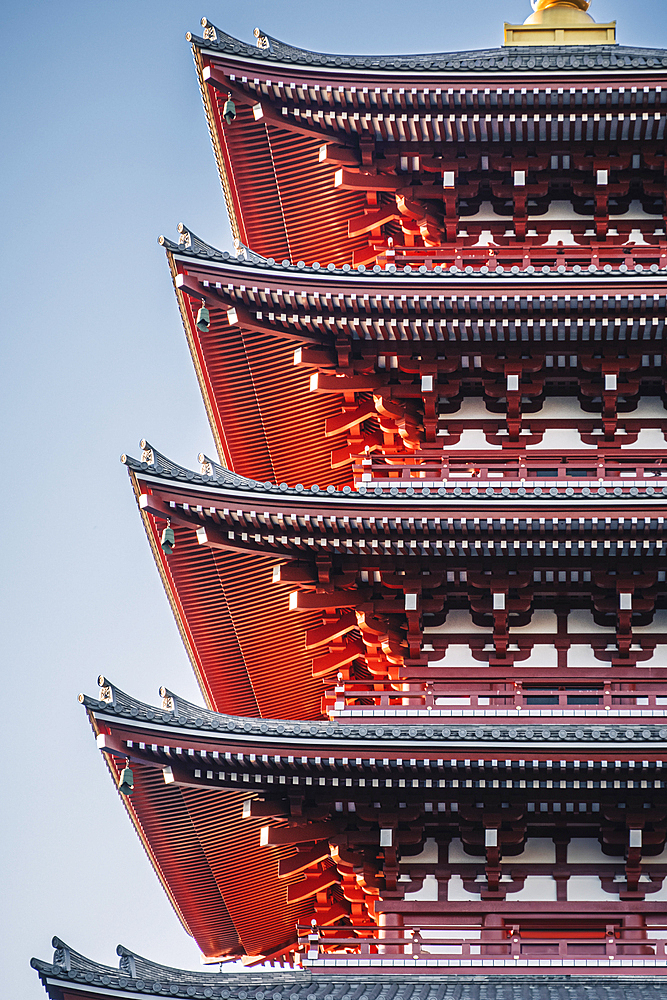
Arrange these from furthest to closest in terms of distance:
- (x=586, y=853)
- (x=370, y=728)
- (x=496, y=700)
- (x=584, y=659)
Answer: (x=584, y=659) < (x=496, y=700) < (x=586, y=853) < (x=370, y=728)

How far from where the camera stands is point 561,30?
26.2m

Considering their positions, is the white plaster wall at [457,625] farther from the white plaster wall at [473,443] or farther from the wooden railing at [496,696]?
the white plaster wall at [473,443]

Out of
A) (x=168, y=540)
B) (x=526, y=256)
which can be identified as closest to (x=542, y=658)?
(x=168, y=540)

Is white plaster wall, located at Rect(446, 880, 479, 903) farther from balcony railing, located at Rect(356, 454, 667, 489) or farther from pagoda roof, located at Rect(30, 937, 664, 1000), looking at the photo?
balcony railing, located at Rect(356, 454, 667, 489)

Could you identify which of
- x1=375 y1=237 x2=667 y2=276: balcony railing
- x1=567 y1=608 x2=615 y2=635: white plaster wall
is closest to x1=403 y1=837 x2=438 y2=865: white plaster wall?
x1=567 y1=608 x2=615 y2=635: white plaster wall

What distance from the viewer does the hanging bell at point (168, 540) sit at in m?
20.6

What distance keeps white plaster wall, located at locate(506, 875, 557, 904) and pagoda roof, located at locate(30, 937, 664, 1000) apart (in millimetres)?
1338

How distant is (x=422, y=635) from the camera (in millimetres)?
20922

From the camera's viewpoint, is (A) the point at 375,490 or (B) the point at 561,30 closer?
(A) the point at 375,490

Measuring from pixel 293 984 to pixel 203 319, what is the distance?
964 cm

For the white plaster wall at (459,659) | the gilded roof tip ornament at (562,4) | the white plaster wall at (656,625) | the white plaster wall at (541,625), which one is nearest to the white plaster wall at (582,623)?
the white plaster wall at (541,625)

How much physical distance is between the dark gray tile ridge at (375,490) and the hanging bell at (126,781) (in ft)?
13.4

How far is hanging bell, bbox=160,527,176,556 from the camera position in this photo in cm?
2056

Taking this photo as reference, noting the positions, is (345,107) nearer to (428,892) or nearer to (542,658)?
(542,658)
